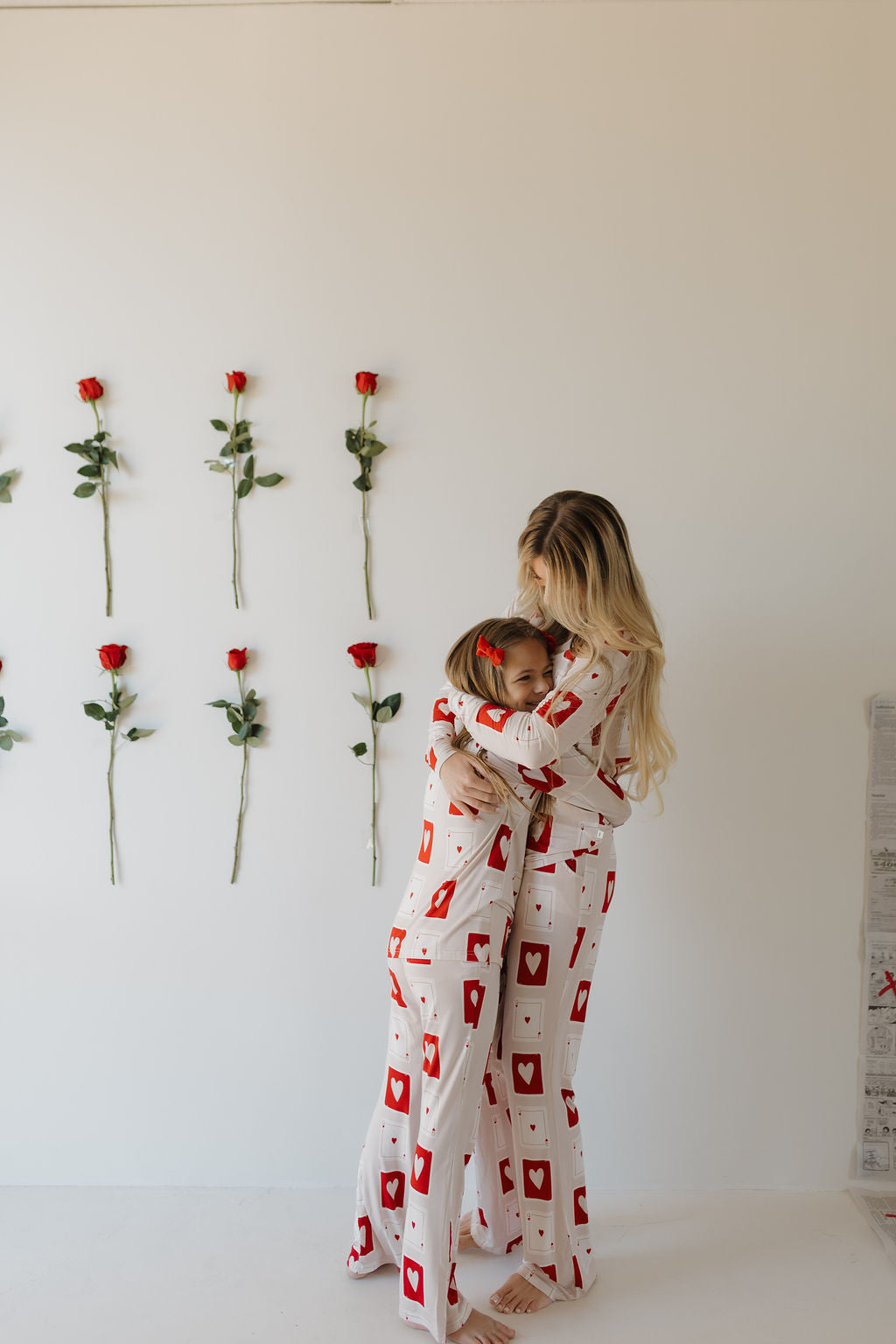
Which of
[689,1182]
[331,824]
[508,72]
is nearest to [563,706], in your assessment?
[331,824]

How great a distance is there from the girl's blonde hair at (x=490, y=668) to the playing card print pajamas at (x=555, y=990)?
0.03 metres

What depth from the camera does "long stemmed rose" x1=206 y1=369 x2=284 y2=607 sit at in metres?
2.23

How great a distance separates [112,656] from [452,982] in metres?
1.06

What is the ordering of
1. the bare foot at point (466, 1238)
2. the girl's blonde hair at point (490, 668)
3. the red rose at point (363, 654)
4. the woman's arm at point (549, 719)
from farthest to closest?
1. the red rose at point (363, 654)
2. the bare foot at point (466, 1238)
3. the girl's blonde hair at point (490, 668)
4. the woman's arm at point (549, 719)

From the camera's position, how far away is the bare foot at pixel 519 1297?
1.82 metres

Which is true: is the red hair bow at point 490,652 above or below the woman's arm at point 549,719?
above

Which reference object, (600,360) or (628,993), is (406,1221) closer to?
(628,993)

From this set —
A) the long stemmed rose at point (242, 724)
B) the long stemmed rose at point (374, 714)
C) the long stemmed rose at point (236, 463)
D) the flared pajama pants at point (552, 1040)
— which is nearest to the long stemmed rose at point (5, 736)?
the long stemmed rose at point (242, 724)

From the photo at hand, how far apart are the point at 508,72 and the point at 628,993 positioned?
2083 millimetres

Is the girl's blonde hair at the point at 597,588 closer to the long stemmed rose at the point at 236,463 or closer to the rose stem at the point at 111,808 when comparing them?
the long stemmed rose at the point at 236,463

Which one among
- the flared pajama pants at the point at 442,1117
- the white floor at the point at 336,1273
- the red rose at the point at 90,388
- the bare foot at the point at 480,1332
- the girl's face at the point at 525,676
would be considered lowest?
the white floor at the point at 336,1273

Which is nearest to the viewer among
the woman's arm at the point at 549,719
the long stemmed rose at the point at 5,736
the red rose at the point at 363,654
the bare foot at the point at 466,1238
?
the woman's arm at the point at 549,719

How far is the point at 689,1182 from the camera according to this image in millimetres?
2258

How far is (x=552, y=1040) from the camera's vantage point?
1.82 m
